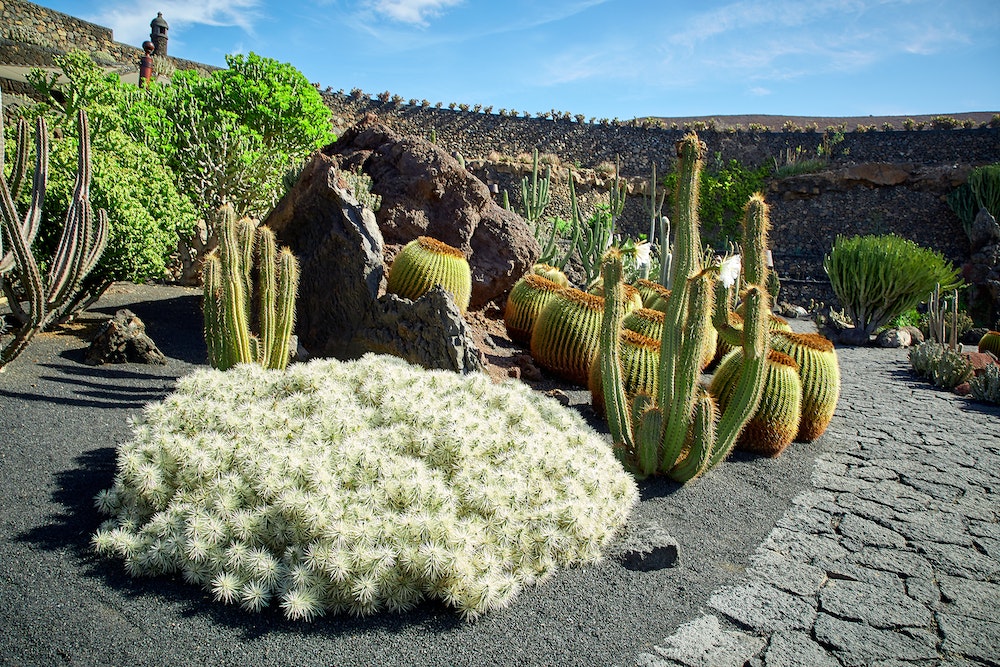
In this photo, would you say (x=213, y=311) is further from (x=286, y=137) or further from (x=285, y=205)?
(x=286, y=137)

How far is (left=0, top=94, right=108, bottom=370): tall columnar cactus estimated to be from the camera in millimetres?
4496

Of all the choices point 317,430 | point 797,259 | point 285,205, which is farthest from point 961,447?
point 797,259

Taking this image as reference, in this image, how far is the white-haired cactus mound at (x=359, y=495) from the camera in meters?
2.43

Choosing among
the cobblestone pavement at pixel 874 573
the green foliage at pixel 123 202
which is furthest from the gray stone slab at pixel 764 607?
the green foliage at pixel 123 202

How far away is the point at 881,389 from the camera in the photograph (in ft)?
24.8

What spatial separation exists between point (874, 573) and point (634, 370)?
79.4 inches

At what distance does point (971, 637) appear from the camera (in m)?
2.71

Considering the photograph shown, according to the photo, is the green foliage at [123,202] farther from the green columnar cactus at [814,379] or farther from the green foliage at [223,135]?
the green columnar cactus at [814,379]

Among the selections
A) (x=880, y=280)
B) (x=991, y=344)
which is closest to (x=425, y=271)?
(x=991, y=344)

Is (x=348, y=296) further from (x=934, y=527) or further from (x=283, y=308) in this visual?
(x=934, y=527)

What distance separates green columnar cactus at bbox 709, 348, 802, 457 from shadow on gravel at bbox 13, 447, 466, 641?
288 centimetres

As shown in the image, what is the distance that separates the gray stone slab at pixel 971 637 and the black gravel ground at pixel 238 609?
2.67 feet

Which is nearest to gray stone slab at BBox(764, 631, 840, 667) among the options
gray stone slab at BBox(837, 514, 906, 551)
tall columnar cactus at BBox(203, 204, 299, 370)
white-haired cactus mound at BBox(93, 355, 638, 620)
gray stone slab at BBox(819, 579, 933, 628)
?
gray stone slab at BBox(819, 579, 933, 628)

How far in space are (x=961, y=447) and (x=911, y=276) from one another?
23.4 feet
